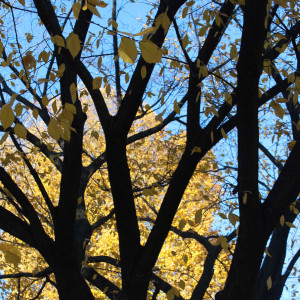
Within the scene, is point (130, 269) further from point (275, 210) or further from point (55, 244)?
point (275, 210)

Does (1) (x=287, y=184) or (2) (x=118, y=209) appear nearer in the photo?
(1) (x=287, y=184)

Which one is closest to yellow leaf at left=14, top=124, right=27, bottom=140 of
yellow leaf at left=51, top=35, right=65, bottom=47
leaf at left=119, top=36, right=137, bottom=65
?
leaf at left=119, top=36, right=137, bottom=65

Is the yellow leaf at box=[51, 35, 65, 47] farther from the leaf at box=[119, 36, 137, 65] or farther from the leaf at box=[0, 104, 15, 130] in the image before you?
the leaf at box=[119, 36, 137, 65]

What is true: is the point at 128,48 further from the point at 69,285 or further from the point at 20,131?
the point at 69,285

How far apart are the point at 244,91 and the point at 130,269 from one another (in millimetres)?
1714

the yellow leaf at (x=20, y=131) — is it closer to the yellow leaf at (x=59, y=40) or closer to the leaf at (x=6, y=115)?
the leaf at (x=6, y=115)

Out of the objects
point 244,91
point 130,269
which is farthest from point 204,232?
point 244,91

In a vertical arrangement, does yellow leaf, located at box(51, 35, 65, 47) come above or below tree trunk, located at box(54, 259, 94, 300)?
above

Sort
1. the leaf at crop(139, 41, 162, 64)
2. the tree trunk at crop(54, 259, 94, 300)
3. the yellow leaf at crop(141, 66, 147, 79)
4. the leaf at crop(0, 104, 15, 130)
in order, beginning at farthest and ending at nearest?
the tree trunk at crop(54, 259, 94, 300), the yellow leaf at crop(141, 66, 147, 79), the leaf at crop(0, 104, 15, 130), the leaf at crop(139, 41, 162, 64)

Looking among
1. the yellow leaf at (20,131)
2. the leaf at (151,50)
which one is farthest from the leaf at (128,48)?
the yellow leaf at (20,131)

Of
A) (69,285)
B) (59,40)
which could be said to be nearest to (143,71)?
(59,40)

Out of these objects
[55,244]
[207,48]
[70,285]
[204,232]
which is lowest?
[70,285]

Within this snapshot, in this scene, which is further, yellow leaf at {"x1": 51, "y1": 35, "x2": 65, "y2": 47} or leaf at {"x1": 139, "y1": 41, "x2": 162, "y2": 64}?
yellow leaf at {"x1": 51, "y1": 35, "x2": 65, "y2": 47}

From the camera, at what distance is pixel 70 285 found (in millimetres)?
3102
